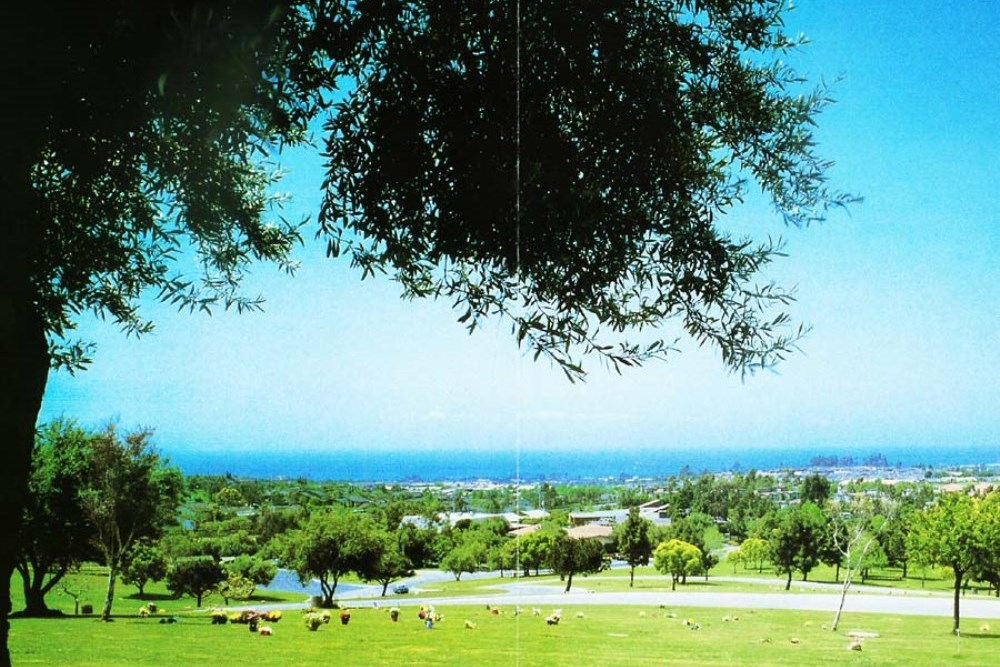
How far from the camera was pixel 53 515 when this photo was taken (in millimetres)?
3279

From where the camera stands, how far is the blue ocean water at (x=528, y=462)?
10.4ft

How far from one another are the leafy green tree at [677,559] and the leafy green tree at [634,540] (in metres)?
0.05

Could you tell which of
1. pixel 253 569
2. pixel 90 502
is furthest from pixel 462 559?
pixel 90 502

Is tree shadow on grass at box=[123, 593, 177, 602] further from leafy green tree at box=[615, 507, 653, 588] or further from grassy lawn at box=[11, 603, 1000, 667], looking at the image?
leafy green tree at box=[615, 507, 653, 588]

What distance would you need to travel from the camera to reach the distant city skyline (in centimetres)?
310

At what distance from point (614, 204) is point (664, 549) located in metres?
1.75

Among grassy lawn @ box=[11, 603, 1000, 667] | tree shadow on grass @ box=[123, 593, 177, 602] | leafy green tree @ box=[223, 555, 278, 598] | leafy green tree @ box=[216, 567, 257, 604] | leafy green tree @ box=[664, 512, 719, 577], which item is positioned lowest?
grassy lawn @ box=[11, 603, 1000, 667]

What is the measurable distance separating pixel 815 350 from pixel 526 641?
1.72 meters

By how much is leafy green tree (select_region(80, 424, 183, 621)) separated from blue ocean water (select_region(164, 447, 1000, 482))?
0.46 ft

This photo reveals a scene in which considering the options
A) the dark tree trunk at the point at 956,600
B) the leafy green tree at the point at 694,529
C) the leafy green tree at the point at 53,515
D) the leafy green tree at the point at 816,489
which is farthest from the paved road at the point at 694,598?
the leafy green tree at the point at 53,515

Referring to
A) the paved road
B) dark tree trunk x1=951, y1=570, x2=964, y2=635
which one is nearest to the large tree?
the paved road

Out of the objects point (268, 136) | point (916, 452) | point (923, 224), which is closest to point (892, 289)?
point (923, 224)

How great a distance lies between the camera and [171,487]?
11.1 ft

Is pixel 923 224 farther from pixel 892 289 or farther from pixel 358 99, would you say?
pixel 358 99
